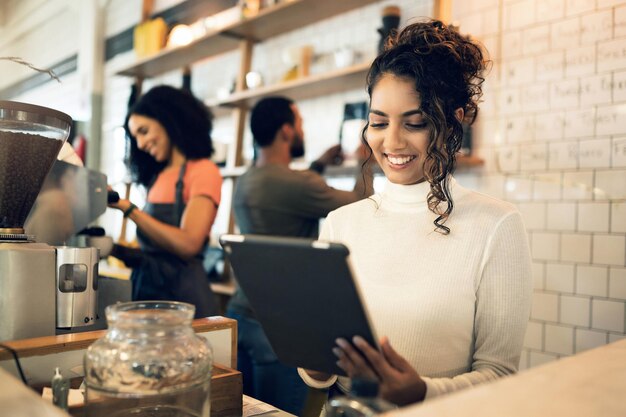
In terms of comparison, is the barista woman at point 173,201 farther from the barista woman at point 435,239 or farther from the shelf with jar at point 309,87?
the barista woman at point 435,239

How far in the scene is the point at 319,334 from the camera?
947mm

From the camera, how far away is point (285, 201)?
7.97 feet

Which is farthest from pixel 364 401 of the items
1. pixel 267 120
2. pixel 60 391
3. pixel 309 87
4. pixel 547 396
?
pixel 309 87

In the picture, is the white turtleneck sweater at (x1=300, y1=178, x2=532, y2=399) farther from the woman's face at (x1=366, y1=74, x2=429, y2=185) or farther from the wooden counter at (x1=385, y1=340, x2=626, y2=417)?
the wooden counter at (x1=385, y1=340, x2=626, y2=417)

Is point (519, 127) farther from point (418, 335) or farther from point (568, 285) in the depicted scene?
point (418, 335)

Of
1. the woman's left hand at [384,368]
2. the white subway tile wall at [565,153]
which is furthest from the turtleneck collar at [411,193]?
the white subway tile wall at [565,153]

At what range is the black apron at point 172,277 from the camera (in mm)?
2348

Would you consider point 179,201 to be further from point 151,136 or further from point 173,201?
point 151,136

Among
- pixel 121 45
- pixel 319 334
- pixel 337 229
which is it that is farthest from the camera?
pixel 121 45

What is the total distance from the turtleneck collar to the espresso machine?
29.1 inches

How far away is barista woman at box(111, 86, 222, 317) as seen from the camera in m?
2.32

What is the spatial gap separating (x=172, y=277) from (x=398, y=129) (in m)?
1.30

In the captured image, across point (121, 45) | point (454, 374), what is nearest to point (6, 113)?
point (454, 374)

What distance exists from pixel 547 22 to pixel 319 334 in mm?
2225
